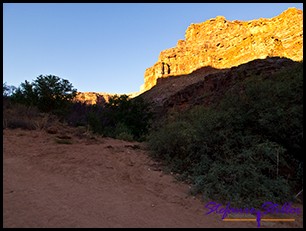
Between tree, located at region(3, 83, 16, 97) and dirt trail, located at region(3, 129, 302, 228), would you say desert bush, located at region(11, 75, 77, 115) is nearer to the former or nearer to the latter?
tree, located at region(3, 83, 16, 97)

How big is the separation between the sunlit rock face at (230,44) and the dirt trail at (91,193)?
32.7 meters

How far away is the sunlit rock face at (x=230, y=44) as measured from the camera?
37.0 metres

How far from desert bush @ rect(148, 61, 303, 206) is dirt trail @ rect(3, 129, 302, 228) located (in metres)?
0.51

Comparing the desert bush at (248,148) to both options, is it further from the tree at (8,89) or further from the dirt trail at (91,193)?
the tree at (8,89)

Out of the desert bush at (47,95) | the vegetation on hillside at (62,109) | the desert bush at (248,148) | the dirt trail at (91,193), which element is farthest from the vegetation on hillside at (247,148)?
the desert bush at (47,95)

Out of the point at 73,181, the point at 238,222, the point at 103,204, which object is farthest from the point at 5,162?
the point at 238,222

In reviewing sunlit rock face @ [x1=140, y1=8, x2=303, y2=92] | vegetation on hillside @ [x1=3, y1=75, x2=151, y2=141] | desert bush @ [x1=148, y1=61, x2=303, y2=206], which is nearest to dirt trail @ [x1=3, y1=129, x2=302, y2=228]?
desert bush @ [x1=148, y1=61, x2=303, y2=206]

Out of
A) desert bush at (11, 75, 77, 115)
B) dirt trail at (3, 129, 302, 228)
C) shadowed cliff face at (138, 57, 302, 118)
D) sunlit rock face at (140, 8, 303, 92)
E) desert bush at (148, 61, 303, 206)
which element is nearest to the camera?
dirt trail at (3, 129, 302, 228)

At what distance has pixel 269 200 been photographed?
3.67 metres

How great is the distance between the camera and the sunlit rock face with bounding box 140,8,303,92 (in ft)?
121

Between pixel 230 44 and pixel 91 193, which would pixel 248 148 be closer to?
pixel 91 193

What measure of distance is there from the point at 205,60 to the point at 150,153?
4915 cm

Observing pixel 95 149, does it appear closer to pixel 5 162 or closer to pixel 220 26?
pixel 5 162

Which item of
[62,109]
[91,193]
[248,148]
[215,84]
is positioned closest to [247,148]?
[248,148]
